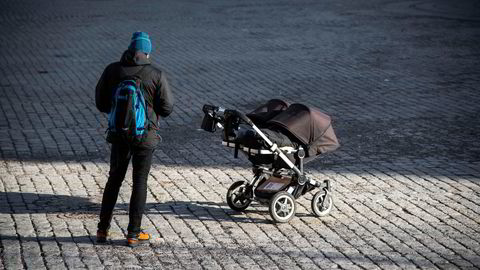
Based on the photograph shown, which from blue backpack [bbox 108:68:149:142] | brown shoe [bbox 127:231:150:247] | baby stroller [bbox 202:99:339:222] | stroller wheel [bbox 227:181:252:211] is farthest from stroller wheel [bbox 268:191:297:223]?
blue backpack [bbox 108:68:149:142]

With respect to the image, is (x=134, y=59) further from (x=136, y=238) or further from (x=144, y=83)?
(x=136, y=238)

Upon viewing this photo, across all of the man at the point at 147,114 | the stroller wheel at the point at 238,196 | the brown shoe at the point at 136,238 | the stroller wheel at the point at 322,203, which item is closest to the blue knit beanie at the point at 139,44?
the man at the point at 147,114

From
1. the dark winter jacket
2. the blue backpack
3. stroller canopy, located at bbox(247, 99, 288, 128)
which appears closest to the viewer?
the blue backpack

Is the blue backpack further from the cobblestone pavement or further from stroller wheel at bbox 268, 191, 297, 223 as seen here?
stroller wheel at bbox 268, 191, 297, 223

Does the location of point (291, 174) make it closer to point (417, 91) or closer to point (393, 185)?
point (393, 185)

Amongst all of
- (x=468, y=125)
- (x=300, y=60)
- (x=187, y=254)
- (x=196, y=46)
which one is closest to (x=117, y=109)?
(x=187, y=254)

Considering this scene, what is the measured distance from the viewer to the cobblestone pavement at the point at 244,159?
7.22 meters

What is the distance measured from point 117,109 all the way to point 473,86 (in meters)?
9.44

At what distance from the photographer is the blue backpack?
6902 mm

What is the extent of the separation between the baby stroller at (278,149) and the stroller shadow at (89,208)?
21 cm

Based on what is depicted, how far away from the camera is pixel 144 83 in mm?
7043

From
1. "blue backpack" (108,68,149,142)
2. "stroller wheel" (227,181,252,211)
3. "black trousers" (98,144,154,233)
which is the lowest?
"stroller wheel" (227,181,252,211)

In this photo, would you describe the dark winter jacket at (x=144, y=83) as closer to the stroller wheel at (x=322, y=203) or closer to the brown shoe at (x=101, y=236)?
the brown shoe at (x=101, y=236)

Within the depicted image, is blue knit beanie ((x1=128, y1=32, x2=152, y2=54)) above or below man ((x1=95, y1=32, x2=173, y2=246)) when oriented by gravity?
above
